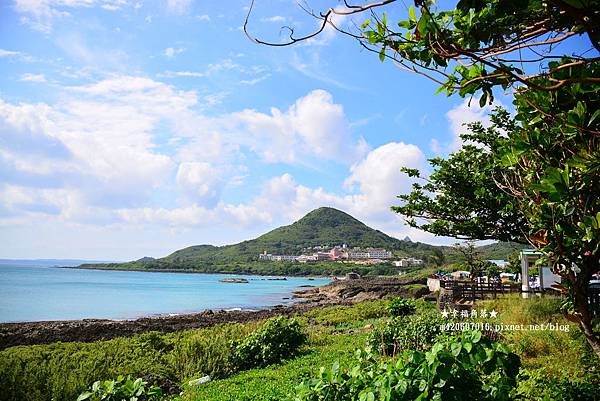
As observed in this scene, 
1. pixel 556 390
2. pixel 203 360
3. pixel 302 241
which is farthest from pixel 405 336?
pixel 302 241

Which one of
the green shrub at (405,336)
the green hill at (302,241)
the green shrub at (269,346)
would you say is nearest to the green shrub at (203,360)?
the green shrub at (269,346)

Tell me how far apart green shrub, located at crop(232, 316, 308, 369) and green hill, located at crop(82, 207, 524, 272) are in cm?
13384

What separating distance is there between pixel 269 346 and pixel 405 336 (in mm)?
3605

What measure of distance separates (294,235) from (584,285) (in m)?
181

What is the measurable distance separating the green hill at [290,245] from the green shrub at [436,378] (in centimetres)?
14284

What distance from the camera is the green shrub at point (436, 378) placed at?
95.8 inches

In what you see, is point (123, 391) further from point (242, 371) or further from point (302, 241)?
point (302, 241)

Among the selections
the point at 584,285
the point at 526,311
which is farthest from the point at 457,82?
the point at 526,311

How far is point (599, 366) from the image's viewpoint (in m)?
5.14

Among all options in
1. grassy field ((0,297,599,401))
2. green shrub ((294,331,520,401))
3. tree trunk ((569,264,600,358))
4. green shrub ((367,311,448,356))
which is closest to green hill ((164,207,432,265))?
grassy field ((0,297,599,401))

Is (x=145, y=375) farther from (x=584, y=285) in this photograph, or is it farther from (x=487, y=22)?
(x=487, y=22)

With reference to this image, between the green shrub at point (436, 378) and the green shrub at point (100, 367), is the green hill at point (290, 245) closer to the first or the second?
the green shrub at point (100, 367)

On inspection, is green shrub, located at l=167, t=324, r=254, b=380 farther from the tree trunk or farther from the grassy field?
the tree trunk

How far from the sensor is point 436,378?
2465 mm
